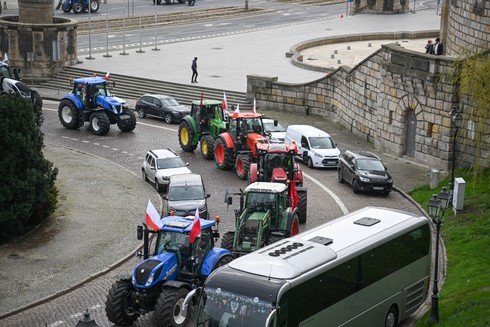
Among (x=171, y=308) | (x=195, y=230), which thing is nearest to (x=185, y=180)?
(x=195, y=230)

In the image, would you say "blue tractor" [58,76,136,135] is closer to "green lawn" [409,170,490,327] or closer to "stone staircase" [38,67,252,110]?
"stone staircase" [38,67,252,110]

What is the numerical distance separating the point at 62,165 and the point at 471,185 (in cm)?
1708

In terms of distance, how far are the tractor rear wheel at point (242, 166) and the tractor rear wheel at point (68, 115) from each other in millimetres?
11988

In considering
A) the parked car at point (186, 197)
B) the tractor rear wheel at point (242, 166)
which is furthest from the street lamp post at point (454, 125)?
the parked car at point (186, 197)

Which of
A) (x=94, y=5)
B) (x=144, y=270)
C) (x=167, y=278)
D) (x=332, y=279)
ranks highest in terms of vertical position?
(x=332, y=279)

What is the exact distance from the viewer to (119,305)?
25.6 meters

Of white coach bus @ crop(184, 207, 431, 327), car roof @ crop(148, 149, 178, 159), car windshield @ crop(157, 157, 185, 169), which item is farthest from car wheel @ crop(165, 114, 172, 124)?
white coach bus @ crop(184, 207, 431, 327)

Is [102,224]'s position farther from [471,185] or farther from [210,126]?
[471,185]

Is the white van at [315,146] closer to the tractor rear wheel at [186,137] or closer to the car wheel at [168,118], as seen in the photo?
the tractor rear wheel at [186,137]

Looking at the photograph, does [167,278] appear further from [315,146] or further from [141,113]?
[141,113]

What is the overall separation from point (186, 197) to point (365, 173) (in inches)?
319

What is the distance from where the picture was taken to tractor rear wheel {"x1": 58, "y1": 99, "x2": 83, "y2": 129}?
5116 cm

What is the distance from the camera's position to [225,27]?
277 ft

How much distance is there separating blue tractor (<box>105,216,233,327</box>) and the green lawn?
580 centimetres
